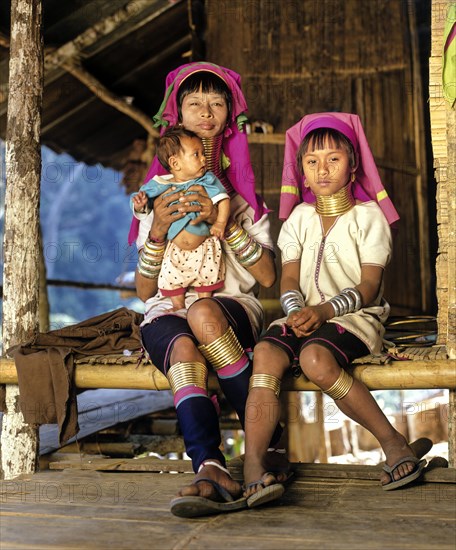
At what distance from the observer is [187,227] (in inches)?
145

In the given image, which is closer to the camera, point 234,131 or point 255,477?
point 255,477

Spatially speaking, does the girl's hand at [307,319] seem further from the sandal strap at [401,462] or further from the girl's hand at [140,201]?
the girl's hand at [140,201]

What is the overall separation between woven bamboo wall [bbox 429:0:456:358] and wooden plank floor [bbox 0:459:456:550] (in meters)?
0.74

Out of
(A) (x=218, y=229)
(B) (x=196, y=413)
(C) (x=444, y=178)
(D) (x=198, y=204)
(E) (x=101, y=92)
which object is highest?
(E) (x=101, y=92)

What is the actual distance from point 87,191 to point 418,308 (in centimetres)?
2545

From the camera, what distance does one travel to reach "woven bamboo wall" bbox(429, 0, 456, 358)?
3598mm

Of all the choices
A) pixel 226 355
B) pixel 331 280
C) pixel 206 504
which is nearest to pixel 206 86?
pixel 331 280

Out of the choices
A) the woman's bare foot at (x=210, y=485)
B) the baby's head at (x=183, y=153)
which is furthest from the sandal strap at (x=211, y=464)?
the baby's head at (x=183, y=153)

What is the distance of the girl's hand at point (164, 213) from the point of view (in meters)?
3.63

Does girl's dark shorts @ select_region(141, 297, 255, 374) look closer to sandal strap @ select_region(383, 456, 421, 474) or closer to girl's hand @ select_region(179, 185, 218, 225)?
girl's hand @ select_region(179, 185, 218, 225)

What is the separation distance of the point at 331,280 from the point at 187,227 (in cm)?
73

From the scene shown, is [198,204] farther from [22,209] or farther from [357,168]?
[22,209]

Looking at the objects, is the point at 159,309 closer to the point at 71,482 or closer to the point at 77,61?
the point at 71,482

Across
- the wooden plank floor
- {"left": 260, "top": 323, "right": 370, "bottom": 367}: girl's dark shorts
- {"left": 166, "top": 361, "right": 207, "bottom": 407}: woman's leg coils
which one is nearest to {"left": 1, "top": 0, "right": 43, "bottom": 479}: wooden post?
the wooden plank floor
